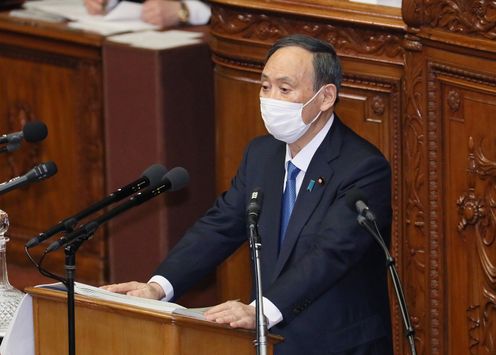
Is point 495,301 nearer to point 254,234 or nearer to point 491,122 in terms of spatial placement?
point 491,122

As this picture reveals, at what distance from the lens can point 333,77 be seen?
4.50 m

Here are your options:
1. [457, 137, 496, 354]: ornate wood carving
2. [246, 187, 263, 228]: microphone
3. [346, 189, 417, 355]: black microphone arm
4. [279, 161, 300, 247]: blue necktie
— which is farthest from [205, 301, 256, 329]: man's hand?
[457, 137, 496, 354]: ornate wood carving

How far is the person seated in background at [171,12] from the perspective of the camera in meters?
7.16

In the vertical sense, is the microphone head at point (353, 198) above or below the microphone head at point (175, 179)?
below

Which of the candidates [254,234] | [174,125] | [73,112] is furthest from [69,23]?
[254,234]

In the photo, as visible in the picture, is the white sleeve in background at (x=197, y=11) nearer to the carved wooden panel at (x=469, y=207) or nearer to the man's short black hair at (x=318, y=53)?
the carved wooden panel at (x=469, y=207)

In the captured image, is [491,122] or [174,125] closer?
[491,122]

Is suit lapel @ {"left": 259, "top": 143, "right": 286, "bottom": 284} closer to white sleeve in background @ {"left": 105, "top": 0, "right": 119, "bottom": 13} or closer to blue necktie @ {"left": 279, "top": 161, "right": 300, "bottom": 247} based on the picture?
blue necktie @ {"left": 279, "top": 161, "right": 300, "bottom": 247}

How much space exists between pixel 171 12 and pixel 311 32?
1.92 metres

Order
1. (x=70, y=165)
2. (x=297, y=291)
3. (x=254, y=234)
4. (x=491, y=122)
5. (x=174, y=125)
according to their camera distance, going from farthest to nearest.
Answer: (x=70, y=165)
(x=174, y=125)
(x=491, y=122)
(x=297, y=291)
(x=254, y=234)

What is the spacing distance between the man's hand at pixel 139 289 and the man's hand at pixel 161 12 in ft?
9.69

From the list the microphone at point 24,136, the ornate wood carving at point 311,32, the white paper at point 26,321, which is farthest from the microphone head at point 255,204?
the ornate wood carving at point 311,32

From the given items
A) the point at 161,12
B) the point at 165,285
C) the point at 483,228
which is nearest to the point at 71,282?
the point at 165,285

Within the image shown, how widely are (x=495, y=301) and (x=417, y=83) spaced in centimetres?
83
